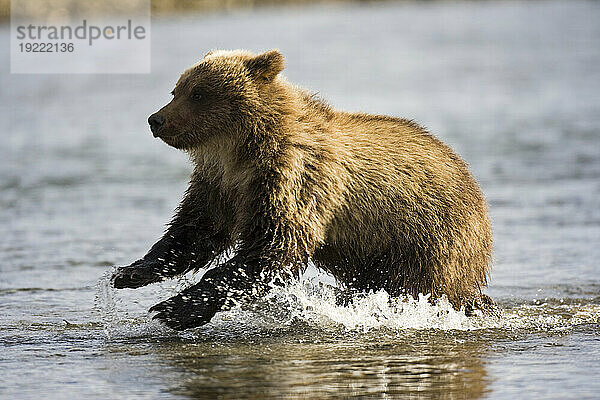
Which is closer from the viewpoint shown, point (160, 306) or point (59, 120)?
point (160, 306)

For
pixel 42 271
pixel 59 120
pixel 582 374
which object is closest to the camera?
pixel 582 374

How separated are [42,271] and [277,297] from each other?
94.7 inches

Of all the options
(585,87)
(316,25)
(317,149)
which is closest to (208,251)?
(317,149)

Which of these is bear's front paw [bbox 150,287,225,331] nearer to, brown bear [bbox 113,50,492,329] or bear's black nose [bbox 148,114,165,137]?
brown bear [bbox 113,50,492,329]

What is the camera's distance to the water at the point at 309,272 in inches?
206

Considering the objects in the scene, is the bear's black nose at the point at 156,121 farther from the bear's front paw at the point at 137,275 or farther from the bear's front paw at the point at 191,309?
the bear's front paw at the point at 191,309

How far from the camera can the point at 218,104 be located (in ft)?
19.7

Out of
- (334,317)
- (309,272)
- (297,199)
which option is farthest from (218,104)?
(309,272)

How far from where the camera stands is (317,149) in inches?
233

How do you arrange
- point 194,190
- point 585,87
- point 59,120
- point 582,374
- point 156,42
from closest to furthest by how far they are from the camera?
point 582,374, point 194,190, point 59,120, point 585,87, point 156,42

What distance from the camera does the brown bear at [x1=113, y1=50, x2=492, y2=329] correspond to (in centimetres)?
580

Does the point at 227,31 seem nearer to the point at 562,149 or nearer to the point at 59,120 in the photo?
the point at 59,120

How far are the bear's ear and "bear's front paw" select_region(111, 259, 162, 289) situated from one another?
1169mm
